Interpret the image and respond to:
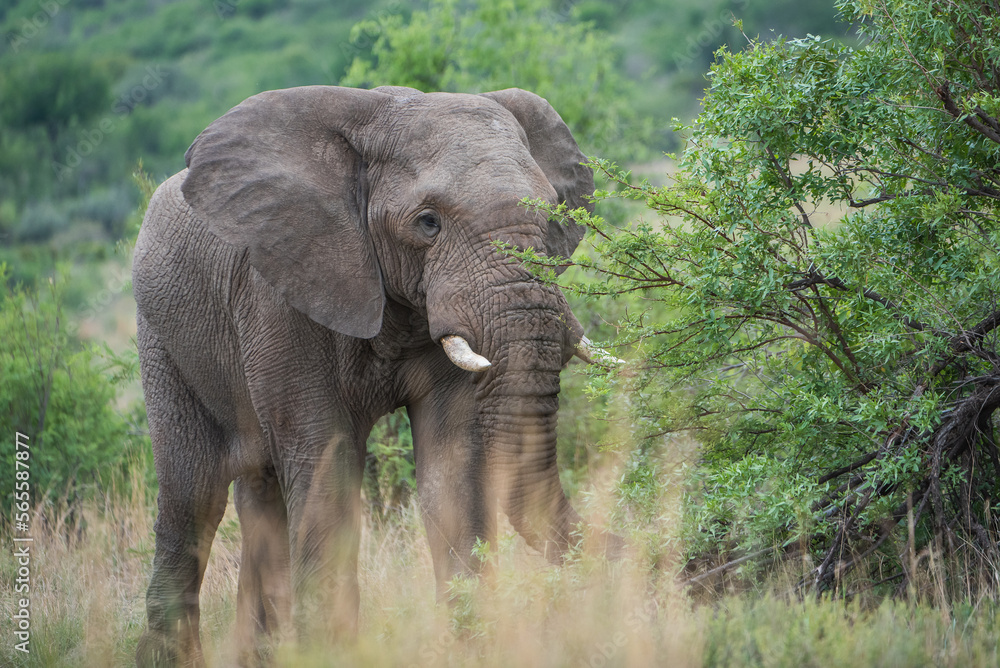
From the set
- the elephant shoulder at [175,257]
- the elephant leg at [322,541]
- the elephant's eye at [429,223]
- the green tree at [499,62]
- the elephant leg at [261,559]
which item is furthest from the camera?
the green tree at [499,62]

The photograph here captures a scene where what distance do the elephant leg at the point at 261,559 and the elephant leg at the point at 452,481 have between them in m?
1.33

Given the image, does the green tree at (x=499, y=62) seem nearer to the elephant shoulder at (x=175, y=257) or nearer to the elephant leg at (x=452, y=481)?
the elephant shoulder at (x=175, y=257)

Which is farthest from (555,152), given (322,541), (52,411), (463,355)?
(52,411)

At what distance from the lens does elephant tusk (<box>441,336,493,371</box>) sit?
4699mm

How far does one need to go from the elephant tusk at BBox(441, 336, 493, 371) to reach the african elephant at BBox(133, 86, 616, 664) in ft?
0.04

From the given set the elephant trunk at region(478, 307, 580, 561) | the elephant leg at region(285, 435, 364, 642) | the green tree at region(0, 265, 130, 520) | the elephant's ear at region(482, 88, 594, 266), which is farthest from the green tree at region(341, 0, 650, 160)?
the elephant trunk at region(478, 307, 580, 561)

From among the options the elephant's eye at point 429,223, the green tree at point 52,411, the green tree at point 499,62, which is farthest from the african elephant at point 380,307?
the green tree at point 499,62

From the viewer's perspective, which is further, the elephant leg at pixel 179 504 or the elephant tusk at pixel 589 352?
the elephant leg at pixel 179 504

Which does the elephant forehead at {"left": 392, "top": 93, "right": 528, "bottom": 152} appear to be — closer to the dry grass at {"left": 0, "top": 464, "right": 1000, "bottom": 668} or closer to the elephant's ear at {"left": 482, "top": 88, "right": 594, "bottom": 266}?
the elephant's ear at {"left": 482, "top": 88, "right": 594, "bottom": 266}

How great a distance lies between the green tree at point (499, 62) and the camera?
38.9 feet

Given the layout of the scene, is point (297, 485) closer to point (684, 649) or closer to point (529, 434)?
point (529, 434)

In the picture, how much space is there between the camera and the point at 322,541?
5336mm

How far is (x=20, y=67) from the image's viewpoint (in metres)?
42.4

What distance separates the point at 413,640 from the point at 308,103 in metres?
2.70
